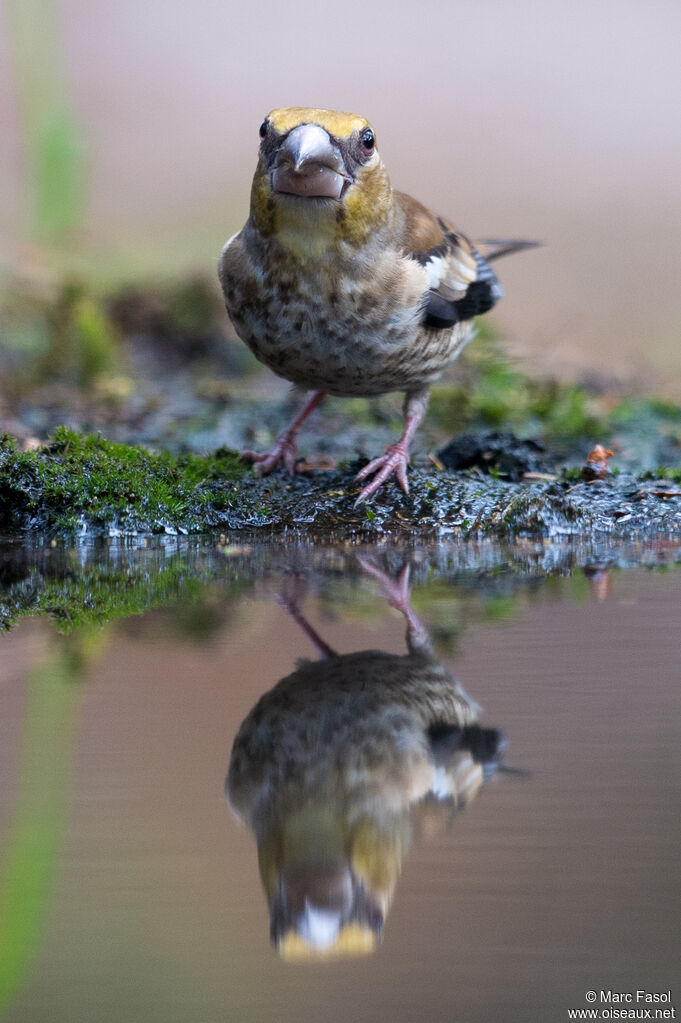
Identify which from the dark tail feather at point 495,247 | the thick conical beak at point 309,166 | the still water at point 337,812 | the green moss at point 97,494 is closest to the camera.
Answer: the still water at point 337,812

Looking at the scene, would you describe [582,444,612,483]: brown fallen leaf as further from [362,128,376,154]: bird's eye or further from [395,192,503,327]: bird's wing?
[362,128,376,154]: bird's eye

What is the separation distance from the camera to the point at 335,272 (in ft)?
14.3

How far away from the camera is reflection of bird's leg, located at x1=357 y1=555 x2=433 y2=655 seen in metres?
2.82

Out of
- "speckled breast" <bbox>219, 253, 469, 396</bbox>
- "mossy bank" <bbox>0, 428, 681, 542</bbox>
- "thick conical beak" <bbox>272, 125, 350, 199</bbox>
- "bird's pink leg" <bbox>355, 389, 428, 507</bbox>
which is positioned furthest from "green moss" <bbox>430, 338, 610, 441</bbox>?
"thick conical beak" <bbox>272, 125, 350, 199</bbox>

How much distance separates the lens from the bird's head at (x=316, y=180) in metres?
4.04

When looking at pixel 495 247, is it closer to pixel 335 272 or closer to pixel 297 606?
pixel 335 272

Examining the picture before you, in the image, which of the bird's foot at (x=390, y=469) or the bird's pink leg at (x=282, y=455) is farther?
the bird's pink leg at (x=282, y=455)

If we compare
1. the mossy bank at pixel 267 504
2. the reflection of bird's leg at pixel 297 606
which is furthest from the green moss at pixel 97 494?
the reflection of bird's leg at pixel 297 606

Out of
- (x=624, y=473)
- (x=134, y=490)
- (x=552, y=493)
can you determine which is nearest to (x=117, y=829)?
(x=134, y=490)

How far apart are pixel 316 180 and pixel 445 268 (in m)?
1.09

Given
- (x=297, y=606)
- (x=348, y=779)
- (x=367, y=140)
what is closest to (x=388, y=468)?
(x=367, y=140)

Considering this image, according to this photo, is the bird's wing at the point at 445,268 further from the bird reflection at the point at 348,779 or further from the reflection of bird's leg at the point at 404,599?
the bird reflection at the point at 348,779

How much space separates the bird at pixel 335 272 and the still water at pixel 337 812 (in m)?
1.52

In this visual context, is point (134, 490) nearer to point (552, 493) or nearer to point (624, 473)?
point (552, 493)
